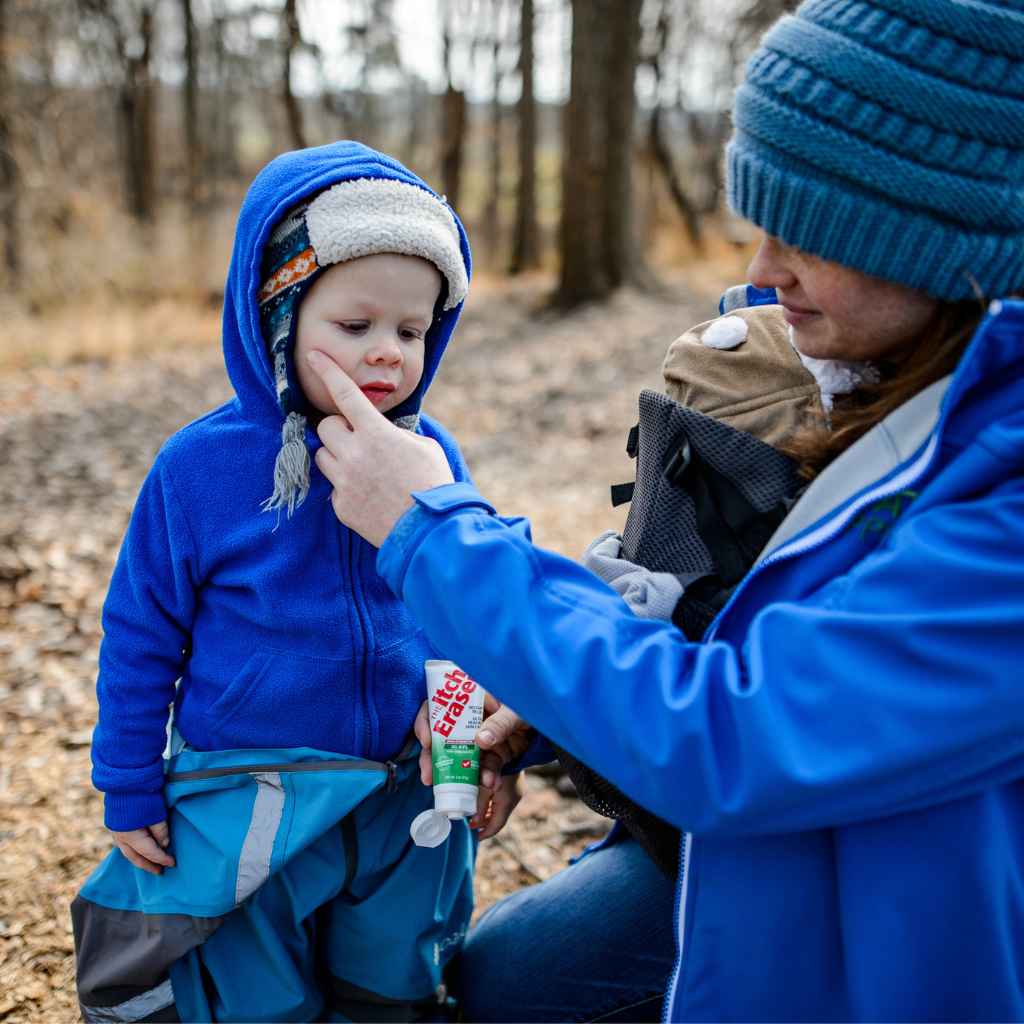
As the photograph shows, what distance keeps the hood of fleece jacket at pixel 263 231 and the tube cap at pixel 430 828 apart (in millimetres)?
811

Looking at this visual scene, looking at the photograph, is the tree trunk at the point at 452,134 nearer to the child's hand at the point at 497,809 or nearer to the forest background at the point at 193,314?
the forest background at the point at 193,314

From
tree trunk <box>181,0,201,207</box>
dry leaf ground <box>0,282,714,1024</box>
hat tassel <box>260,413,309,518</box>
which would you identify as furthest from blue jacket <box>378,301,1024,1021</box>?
tree trunk <box>181,0,201,207</box>

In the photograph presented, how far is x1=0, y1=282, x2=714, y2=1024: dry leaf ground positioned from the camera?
2908 mm

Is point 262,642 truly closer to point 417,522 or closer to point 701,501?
point 417,522

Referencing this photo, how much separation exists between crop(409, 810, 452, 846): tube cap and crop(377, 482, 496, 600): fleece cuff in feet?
2.16

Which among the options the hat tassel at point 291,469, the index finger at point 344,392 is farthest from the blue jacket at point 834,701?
the hat tassel at point 291,469

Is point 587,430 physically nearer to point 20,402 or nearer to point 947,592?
point 20,402

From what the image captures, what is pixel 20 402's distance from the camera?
7.39 metres

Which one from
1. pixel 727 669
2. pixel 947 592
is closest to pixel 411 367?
pixel 727 669

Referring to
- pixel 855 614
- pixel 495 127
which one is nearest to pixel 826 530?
pixel 855 614

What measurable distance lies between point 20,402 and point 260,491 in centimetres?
637

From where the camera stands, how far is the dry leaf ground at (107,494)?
9.54ft

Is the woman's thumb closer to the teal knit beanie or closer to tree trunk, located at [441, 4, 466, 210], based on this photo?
the teal knit beanie

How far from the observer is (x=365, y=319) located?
6.02 ft
